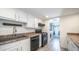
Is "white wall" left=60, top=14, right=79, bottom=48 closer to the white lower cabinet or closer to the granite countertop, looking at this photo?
the granite countertop

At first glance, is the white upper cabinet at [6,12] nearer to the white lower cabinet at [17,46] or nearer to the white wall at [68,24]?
the white lower cabinet at [17,46]

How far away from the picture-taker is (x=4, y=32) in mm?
1431

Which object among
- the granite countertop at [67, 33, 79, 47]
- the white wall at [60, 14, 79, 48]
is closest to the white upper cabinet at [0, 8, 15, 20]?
the white wall at [60, 14, 79, 48]

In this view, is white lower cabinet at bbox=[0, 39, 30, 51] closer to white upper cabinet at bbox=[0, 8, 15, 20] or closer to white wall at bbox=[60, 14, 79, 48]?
white upper cabinet at bbox=[0, 8, 15, 20]

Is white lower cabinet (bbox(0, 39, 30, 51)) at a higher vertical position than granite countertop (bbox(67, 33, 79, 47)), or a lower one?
lower

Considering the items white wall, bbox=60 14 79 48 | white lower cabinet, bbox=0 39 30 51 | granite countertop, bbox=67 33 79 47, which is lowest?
white lower cabinet, bbox=0 39 30 51

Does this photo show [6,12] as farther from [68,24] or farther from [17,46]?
[68,24]

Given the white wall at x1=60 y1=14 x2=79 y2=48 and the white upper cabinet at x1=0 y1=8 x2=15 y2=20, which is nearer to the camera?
the white wall at x1=60 y1=14 x2=79 y2=48

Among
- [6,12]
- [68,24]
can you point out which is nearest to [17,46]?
[6,12]

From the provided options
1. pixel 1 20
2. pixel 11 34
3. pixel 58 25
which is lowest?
pixel 11 34
